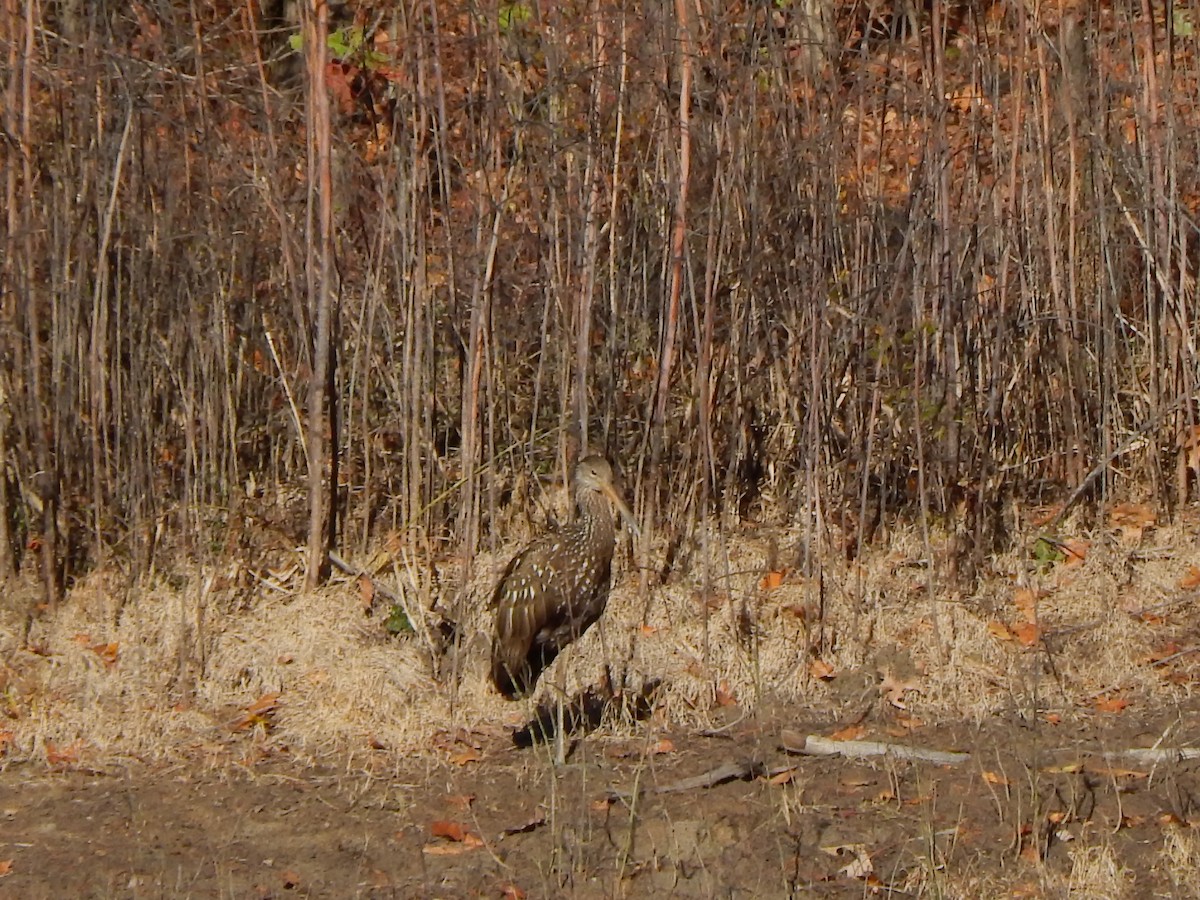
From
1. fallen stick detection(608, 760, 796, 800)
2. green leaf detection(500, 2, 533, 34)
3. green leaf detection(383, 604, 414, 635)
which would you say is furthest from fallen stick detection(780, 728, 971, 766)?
green leaf detection(500, 2, 533, 34)

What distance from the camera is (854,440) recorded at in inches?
288

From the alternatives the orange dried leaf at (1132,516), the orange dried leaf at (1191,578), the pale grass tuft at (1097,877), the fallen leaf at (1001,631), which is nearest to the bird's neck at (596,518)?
the fallen leaf at (1001,631)

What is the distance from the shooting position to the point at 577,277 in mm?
7324

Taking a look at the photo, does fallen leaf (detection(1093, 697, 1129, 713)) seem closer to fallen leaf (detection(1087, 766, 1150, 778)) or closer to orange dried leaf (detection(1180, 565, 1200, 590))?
fallen leaf (detection(1087, 766, 1150, 778))

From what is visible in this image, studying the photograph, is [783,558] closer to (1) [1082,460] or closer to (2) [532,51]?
(1) [1082,460]

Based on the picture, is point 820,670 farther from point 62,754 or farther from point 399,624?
point 62,754

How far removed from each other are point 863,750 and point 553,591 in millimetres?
1242

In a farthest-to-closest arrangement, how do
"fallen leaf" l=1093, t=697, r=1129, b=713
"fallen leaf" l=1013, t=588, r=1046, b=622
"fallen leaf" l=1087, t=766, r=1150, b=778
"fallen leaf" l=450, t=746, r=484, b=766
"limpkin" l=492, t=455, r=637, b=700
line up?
"fallen leaf" l=1013, t=588, r=1046, b=622
"fallen leaf" l=1093, t=697, r=1129, b=713
"limpkin" l=492, t=455, r=637, b=700
"fallen leaf" l=450, t=746, r=484, b=766
"fallen leaf" l=1087, t=766, r=1150, b=778

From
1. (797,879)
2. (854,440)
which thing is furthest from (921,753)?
(854,440)

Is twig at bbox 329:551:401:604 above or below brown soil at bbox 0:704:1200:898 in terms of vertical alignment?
above

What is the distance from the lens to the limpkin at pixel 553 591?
632 centimetres

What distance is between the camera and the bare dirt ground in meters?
5.04

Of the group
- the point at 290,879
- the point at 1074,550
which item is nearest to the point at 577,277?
the point at 1074,550

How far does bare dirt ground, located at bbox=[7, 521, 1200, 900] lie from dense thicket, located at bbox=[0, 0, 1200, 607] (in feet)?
1.34
